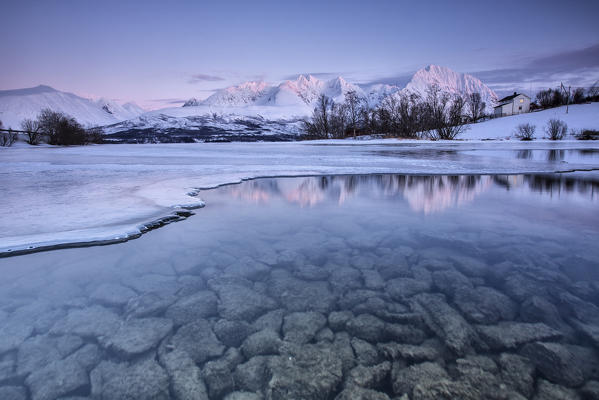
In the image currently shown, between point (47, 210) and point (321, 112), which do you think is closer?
point (47, 210)

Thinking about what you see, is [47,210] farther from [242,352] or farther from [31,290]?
[242,352]

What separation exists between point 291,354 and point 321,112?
177ft

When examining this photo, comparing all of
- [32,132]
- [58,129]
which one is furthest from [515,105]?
[32,132]

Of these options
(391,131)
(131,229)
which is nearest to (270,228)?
(131,229)

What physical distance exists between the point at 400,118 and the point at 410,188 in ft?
144

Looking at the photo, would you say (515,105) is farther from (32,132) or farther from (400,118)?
(32,132)

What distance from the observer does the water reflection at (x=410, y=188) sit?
6842mm

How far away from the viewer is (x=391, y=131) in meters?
50.6

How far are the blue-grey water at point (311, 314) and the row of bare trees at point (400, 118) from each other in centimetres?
4176

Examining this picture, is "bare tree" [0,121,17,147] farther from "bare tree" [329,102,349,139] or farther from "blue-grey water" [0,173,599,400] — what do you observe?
"blue-grey water" [0,173,599,400]

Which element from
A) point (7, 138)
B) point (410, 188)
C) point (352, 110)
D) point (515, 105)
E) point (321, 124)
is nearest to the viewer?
point (410, 188)

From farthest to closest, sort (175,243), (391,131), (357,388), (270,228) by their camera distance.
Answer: (391,131) → (270,228) → (175,243) → (357,388)

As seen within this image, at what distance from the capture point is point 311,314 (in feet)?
8.49

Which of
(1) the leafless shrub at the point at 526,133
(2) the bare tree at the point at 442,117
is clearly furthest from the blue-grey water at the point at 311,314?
(1) the leafless shrub at the point at 526,133
